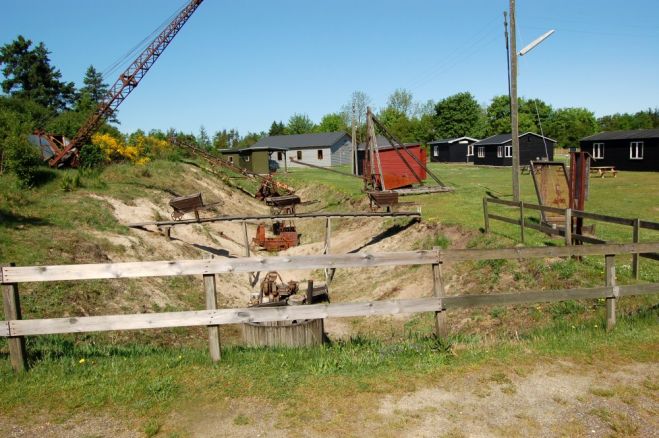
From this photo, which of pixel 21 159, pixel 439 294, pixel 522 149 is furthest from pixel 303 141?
pixel 439 294

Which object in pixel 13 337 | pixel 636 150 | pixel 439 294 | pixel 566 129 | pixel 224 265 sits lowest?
pixel 13 337

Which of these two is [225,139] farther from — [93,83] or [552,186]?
[552,186]

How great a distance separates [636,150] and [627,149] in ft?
2.54

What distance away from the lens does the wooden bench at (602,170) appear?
3352 cm

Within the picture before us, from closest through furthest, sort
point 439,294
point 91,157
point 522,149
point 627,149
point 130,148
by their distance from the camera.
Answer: point 439,294
point 91,157
point 130,148
point 627,149
point 522,149

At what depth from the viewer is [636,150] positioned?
3597cm

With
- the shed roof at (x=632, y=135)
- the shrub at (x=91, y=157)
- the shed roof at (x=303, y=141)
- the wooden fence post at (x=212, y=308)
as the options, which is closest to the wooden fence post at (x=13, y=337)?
the wooden fence post at (x=212, y=308)

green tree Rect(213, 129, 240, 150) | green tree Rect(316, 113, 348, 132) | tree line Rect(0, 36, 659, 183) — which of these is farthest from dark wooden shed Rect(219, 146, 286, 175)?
green tree Rect(316, 113, 348, 132)

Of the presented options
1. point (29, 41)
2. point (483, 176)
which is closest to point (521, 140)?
point (483, 176)

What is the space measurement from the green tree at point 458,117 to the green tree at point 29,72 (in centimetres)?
6300

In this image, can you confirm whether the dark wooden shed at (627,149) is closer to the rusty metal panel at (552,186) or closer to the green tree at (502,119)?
the rusty metal panel at (552,186)

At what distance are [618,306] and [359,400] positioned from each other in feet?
19.8

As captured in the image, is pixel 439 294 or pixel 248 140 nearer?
pixel 439 294

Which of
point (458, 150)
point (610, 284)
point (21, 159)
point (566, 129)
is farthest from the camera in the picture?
point (566, 129)
